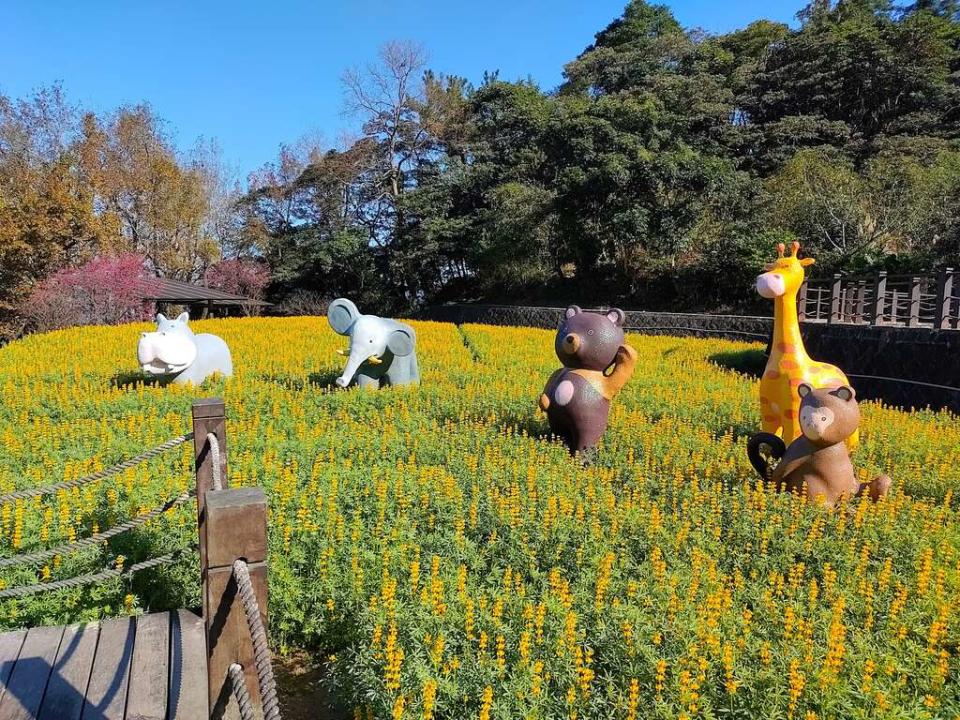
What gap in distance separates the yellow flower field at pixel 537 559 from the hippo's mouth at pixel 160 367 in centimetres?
111

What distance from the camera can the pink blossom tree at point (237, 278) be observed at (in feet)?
112

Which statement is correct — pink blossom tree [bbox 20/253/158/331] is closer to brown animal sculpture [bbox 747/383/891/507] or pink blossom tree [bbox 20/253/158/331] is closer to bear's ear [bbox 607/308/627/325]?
bear's ear [bbox 607/308/627/325]

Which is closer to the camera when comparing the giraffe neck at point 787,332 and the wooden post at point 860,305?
the giraffe neck at point 787,332

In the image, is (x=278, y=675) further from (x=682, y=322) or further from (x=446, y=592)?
(x=682, y=322)

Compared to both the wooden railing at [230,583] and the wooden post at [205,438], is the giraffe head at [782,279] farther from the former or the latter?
the wooden railing at [230,583]

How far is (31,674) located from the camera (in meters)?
2.95

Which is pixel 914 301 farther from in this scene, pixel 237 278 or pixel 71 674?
pixel 237 278

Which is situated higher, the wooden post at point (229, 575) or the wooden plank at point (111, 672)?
the wooden post at point (229, 575)

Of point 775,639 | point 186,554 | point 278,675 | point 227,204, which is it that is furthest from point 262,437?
point 227,204

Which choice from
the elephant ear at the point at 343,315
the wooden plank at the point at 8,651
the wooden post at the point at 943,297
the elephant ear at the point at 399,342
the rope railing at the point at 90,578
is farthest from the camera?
the wooden post at the point at 943,297

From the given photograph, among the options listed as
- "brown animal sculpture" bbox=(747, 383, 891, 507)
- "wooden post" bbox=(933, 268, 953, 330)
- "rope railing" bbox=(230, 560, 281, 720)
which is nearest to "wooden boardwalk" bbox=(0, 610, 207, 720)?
"rope railing" bbox=(230, 560, 281, 720)

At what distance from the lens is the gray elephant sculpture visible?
8.93m

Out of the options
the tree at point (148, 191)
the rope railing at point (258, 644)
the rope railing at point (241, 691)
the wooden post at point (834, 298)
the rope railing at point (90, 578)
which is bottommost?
the rope railing at point (90, 578)

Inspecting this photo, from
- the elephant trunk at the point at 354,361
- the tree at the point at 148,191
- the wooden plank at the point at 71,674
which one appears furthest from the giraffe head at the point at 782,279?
the tree at the point at 148,191
